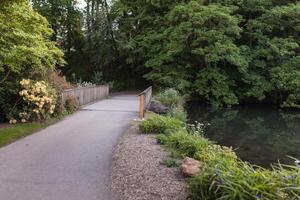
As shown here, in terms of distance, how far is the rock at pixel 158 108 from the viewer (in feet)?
53.3

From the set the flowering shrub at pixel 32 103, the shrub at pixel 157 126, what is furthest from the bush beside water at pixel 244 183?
the flowering shrub at pixel 32 103

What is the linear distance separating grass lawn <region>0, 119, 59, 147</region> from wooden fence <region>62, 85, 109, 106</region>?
3.09 meters

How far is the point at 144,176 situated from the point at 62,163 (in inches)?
86.0

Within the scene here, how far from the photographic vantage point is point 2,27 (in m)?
11.1

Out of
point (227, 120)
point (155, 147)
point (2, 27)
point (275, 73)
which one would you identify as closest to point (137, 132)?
point (155, 147)

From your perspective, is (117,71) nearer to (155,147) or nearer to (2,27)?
(2,27)

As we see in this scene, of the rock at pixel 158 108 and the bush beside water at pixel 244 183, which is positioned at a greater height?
the bush beside water at pixel 244 183

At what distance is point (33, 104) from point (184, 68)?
642 inches

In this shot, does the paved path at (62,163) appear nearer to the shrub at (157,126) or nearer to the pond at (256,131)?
the shrub at (157,126)

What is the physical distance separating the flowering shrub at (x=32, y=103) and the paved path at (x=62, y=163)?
74 centimetres

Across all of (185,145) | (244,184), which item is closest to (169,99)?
(185,145)

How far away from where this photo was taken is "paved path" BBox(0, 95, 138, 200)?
5895 mm

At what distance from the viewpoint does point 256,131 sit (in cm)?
1712

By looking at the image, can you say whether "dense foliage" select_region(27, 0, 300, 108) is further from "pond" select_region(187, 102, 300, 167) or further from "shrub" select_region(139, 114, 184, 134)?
"shrub" select_region(139, 114, 184, 134)
